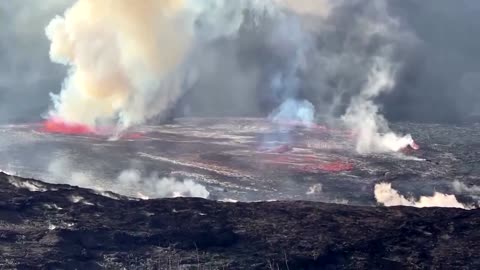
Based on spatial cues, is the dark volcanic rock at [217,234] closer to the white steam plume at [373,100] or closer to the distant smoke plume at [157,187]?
the distant smoke plume at [157,187]

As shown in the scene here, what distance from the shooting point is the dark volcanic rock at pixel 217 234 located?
79.4 feet

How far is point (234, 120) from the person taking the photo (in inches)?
2173

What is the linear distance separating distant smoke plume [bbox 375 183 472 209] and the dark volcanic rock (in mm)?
3599

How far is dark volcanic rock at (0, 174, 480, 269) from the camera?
79.4 ft

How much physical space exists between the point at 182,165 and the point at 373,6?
148ft

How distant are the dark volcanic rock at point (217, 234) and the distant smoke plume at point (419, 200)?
11.8ft

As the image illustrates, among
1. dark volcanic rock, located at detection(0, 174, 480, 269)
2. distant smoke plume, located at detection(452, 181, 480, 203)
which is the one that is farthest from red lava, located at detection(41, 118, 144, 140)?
distant smoke plume, located at detection(452, 181, 480, 203)

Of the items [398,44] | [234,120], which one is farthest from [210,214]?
[398,44]

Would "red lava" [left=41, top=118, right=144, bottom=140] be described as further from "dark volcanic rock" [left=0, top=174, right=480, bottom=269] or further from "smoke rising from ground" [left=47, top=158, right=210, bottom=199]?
"dark volcanic rock" [left=0, top=174, right=480, bottom=269]

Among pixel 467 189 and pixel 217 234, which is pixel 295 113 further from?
pixel 217 234

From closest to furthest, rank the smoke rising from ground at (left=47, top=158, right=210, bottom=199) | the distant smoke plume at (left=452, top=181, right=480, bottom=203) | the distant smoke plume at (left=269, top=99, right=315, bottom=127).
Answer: the smoke rising from ground at (left=47, top=158, right=210, bottom=199)
the distant smoke plume at (left=452, top=181, right=480, bottom=203)
the distant smoke plume at (left=269, top=99, right=315, bottom=127)

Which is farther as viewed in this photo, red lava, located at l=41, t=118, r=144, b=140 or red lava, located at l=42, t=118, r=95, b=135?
red lava, located at l=42, t=118, r=95, b=135

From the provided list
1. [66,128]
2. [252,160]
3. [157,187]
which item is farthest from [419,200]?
[66,128]

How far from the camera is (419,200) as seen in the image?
33750 millimetres
